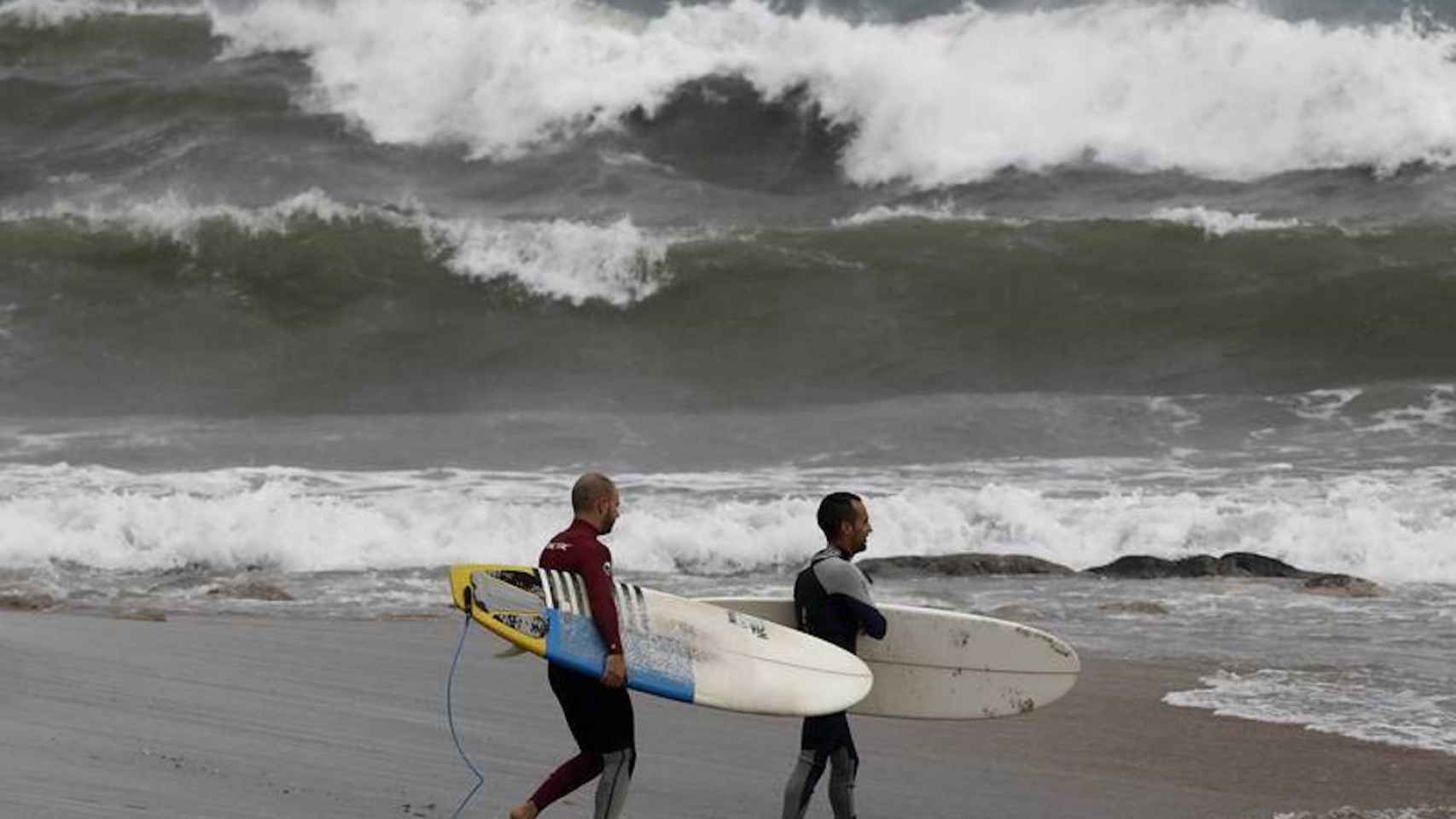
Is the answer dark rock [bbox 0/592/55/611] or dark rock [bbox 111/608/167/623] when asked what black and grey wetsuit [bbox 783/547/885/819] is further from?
dark rock [bbox 0/592/55/611]

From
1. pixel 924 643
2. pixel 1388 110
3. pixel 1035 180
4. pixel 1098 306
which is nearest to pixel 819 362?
pixel 1098 306

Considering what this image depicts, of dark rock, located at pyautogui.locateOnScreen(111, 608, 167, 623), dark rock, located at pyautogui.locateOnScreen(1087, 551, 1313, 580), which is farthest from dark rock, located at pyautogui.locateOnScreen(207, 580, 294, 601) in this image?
dark rock, located at pyautogui.locateOnScreen(1087, 551, 1313, 580)

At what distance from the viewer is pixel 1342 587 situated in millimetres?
10375

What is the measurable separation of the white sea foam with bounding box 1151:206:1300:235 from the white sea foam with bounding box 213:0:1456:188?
4.72 feet

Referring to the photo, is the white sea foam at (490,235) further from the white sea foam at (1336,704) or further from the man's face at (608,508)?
the man's face at (608,508)

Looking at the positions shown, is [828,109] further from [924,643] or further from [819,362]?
[924,643]

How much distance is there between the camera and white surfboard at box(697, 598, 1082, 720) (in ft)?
20.6

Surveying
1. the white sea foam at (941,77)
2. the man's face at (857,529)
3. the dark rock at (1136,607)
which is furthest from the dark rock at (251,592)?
the white sea foam at (941,77)

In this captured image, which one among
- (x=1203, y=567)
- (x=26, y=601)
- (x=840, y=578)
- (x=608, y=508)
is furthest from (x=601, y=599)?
(x=1203, y=567)

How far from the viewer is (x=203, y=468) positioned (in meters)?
14.5

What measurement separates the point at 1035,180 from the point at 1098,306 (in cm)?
340

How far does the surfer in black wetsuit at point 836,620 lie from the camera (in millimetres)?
5500

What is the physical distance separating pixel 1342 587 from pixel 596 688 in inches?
245

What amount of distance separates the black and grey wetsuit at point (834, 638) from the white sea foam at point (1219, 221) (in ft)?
49.3
